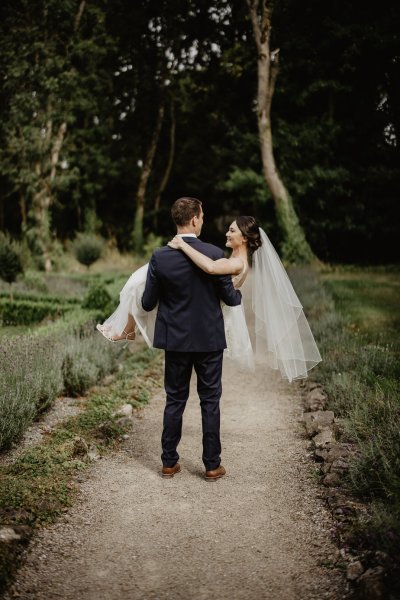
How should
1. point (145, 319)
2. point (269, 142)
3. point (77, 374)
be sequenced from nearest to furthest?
point (145, 319) < point (77, 374) < point (269, 142)

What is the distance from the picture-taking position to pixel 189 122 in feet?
97.7

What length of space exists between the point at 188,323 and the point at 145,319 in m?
0.74

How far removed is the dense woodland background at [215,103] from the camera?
19188mm

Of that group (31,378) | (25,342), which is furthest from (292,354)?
(25,342)

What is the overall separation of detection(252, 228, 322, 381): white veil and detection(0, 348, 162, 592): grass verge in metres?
1.78

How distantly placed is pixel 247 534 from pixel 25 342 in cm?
359

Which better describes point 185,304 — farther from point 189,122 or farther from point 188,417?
point 189,122

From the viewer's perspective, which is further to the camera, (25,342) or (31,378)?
(25,342)

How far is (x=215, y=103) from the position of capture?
2605 centimetres

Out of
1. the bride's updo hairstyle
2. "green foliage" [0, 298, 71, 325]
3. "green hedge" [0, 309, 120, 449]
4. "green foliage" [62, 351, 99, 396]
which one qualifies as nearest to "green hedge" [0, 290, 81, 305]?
"green foliage" [0, 298, 71, 325]

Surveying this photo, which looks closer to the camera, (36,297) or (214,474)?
(214,474)

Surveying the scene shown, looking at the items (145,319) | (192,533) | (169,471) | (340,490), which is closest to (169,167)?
(145,319)

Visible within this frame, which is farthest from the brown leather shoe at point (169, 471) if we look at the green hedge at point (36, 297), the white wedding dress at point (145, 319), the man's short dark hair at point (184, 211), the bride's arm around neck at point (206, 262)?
the green hedge at point (36, 297)

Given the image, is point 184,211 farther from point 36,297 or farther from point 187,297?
point 36,297
